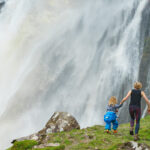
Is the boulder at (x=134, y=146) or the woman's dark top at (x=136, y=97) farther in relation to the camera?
the woman's dark top at (x=136, y=97)

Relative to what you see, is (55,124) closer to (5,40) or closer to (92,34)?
(92,34)

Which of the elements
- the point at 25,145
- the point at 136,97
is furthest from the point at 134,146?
the point at 25,145

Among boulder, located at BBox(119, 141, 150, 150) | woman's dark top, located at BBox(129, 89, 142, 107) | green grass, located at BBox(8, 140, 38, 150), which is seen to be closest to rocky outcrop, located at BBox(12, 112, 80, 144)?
green grass, located at BBox(8, 140, 38, 150)

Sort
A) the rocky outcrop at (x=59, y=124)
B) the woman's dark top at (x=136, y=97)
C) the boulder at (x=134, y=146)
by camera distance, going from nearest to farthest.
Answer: the boulder at (x=134, y=146)
the woman's dark top at (x=136, y=97)
the rocky outcrop at (x=59, y=124)

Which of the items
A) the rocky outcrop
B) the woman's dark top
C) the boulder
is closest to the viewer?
the boulder

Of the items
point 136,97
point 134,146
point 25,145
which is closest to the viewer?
point 134,146

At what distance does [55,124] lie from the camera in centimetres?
1375

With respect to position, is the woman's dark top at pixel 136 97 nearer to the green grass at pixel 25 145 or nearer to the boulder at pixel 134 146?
the boulder at pixel 134 146

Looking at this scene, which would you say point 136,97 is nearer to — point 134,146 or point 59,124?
point 134,146

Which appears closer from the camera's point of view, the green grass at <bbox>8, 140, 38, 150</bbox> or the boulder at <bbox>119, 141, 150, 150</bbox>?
the boulder at <bbox>119, 141, 150, 150</bbox>

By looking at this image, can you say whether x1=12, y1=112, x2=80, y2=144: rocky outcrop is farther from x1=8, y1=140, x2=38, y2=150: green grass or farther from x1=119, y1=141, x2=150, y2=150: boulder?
x1=119, y1=141, x2=150, y2=150: boulder

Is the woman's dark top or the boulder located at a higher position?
the woman's dark top

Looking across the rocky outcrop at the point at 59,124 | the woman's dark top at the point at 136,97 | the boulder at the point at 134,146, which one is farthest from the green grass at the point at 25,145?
the woman's dark top at the point at 136,97

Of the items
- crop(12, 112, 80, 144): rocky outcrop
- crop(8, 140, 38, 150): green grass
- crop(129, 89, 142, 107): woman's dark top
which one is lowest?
crop(8, 140, 38, 150): green grass
